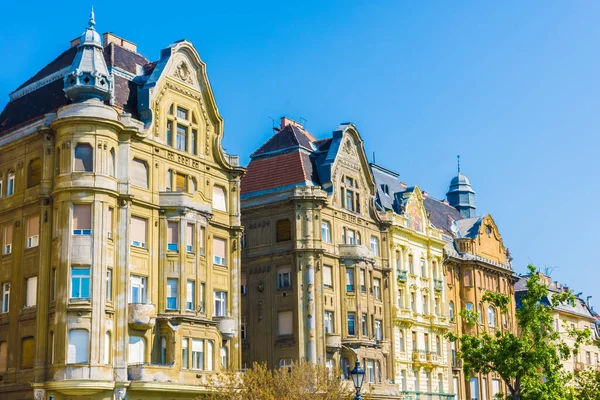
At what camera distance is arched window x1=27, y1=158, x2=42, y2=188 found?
181 ft

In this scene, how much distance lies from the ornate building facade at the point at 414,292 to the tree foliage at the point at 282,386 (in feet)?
73.6

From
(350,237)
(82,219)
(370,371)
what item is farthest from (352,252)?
(82,219)

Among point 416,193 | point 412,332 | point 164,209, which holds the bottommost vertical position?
point 412,332

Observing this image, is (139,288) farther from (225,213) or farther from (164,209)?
(225,213)

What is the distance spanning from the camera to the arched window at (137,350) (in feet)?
176

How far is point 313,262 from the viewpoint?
221 ft

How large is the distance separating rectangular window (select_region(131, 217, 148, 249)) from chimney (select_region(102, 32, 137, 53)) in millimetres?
12733

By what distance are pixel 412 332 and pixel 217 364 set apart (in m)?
26.2

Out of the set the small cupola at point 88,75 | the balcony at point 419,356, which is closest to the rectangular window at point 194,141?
the small cupola at point 88,75

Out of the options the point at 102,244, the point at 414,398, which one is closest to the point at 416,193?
the point at 414,398

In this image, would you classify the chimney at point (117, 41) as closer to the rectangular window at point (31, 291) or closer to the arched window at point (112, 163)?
A: the arched window at point (112, 163)

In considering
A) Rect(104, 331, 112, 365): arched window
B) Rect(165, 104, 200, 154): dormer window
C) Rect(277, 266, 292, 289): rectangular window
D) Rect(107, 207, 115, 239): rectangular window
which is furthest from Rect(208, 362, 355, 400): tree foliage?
Rect(165, 104, 200, 154): dormer window

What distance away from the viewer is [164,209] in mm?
57031

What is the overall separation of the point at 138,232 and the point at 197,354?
792 cm
